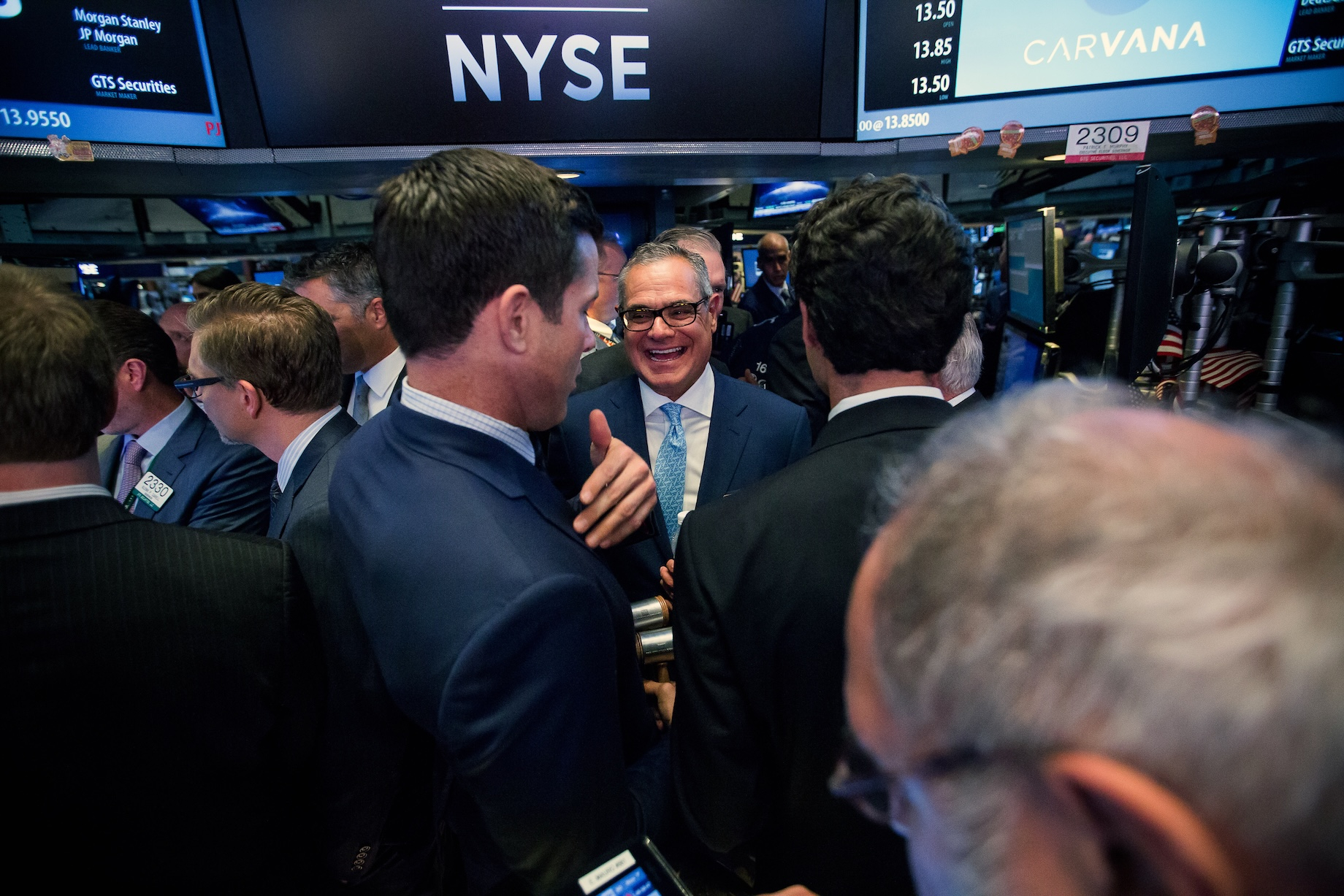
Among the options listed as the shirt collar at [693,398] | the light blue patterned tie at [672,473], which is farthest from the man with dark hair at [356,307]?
the light blue patterned tie at [672,473]

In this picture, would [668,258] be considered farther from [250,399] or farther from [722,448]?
[250,399]

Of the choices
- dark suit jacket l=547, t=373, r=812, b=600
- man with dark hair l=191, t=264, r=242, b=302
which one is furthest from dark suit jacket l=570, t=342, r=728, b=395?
man with dark hair l=191, t=264, r=242, b=302

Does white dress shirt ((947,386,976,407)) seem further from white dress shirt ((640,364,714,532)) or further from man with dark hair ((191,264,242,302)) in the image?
man with dark hair ((191,264,242,302))

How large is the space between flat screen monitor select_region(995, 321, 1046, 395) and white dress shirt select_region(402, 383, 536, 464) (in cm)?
268

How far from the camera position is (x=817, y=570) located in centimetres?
104

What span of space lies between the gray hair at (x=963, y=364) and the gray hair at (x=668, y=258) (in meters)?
0.93

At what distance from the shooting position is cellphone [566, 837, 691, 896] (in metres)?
0.76

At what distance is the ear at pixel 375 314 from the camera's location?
2.72 m

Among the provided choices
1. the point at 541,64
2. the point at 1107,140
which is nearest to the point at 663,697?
the point at 541,64

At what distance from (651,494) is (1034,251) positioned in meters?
2.67

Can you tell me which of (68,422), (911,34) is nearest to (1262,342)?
(911,34)

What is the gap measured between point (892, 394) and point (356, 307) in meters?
2.49

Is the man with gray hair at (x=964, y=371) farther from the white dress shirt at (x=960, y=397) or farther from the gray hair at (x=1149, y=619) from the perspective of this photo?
the gray hair at (x=1149, y=619)

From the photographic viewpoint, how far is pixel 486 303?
A: 1.00 metres
